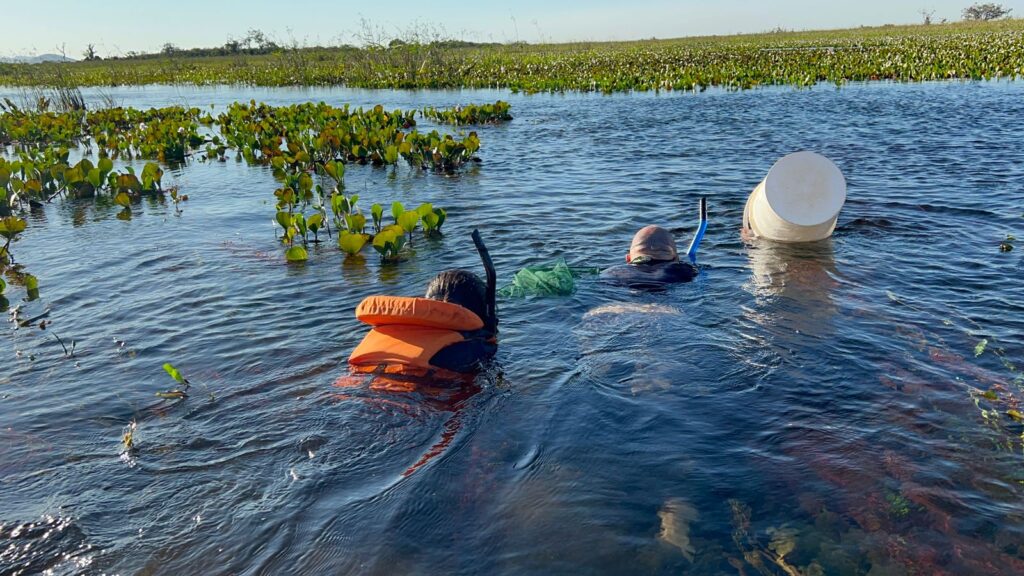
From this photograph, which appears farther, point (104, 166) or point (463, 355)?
point (104, 166)

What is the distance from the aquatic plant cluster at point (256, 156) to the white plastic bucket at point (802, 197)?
387cm

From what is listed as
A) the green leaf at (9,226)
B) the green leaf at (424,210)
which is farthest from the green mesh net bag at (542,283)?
the green leaf at (9,226)

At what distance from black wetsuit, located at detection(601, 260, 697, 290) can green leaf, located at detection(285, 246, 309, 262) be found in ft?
11.8

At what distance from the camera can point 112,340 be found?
6.49 meters

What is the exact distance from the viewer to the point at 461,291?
539 centimetres

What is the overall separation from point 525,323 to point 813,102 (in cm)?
1726

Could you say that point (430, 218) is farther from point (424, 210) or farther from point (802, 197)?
point (802, 197)

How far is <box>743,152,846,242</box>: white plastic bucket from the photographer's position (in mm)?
8078

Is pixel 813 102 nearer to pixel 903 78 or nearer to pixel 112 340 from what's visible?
pixel 903 78

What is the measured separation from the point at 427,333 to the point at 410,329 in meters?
0.13

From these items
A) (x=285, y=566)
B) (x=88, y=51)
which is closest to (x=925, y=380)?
(x=285, y=566)

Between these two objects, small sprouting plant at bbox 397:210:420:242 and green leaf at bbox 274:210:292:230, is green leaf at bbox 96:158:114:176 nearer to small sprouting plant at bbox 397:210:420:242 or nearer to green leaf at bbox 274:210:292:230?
green leaf at bbox 274:210:292:230

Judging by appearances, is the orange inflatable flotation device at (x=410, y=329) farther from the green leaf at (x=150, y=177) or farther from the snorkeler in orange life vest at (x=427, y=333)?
the green leaf at (x=150, y=177)

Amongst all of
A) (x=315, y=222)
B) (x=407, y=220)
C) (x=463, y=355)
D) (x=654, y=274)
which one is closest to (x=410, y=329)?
(x=463, y=355)
